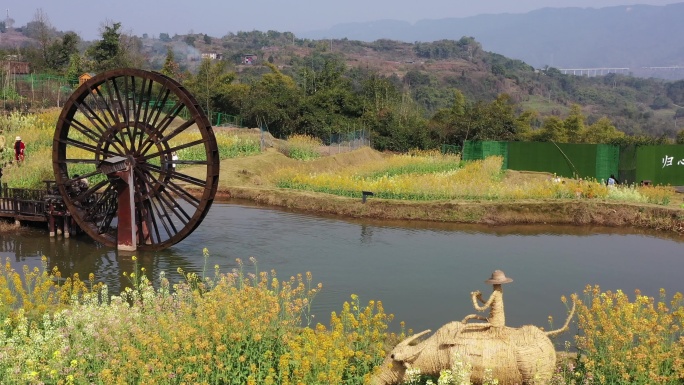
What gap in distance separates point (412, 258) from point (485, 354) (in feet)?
29.0

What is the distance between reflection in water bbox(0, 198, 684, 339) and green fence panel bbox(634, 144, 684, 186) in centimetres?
920

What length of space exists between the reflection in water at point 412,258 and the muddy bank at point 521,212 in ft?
1.66

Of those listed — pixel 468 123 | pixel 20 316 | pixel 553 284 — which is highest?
pixel 468 123

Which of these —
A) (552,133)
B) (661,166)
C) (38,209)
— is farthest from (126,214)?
(552,133)

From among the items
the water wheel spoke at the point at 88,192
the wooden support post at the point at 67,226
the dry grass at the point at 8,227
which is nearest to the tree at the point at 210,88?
the dry grass at the point at 8,227

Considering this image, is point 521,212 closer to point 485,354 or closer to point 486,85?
point 485,354

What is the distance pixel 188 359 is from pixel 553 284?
9.25 meters

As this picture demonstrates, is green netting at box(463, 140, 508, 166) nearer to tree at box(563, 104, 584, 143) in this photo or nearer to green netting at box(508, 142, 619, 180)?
→ green netting at box(508, 142, 619, 180)

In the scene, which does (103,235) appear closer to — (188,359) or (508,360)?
(188,359)

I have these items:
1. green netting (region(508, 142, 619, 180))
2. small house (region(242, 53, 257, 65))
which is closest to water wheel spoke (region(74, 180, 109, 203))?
green netting (region(508, 142, 619, 180))

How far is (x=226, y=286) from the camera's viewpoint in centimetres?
877

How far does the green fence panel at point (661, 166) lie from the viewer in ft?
94.0

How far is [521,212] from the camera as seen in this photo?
21438mm

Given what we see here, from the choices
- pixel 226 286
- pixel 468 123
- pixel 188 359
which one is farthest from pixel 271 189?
pixel 468 123
